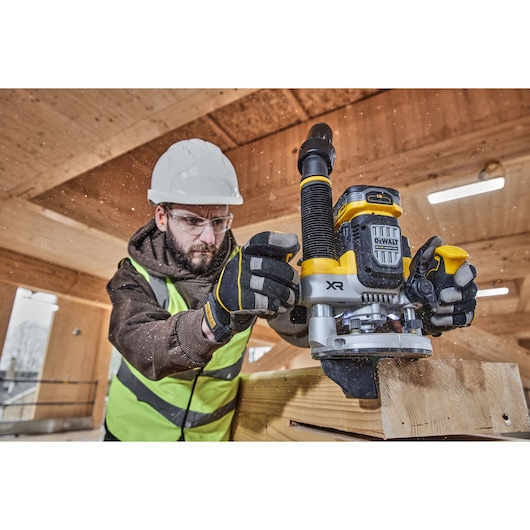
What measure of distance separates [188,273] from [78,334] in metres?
2.16

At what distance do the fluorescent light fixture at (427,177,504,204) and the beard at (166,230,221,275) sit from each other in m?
0.67

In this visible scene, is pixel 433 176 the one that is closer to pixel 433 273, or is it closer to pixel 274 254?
pixel 433 273

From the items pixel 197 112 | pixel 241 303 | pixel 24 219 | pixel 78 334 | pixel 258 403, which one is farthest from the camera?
pixel 78 334

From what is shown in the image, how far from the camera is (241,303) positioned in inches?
19.4

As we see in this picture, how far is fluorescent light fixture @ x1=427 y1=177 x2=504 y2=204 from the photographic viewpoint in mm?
1072

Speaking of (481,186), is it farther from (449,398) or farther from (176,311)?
(176,311)

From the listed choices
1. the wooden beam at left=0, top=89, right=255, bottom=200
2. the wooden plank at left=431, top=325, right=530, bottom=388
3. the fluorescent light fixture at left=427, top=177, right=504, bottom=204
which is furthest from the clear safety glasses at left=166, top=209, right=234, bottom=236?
the wooden plank at left=431, top=325, right=530, bottom=388

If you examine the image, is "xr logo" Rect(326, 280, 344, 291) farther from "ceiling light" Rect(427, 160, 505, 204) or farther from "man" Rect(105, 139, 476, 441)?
"ceiling light" Rect(427, 160, 505, 204)

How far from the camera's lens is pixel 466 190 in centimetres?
110

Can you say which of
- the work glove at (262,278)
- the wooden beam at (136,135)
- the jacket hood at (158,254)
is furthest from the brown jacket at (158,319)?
the wooden beam at (136,135)

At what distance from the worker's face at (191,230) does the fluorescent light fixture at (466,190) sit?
62 cm

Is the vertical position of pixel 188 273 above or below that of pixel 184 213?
below

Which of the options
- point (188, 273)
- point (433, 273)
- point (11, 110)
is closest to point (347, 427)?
point (433, 273)

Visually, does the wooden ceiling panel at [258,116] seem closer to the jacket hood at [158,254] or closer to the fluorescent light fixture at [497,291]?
the jacket hood at [158,254]
